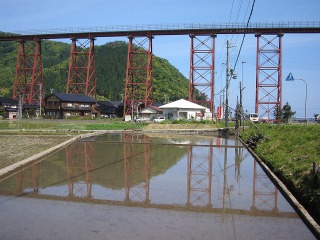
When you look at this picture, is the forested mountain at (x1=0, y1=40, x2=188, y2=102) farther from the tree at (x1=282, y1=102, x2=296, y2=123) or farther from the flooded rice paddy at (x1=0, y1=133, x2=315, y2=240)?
the flooded rice paddy at (x1=0, y1=133, x2=315, y2=240)

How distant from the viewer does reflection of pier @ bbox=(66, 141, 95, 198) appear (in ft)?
26.4

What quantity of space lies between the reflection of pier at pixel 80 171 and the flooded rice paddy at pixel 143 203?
0.02 meters

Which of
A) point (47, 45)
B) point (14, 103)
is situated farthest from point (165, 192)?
point (47, 45)

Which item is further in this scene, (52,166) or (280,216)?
(52,166)

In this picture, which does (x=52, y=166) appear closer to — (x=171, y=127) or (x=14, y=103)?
(x=171, y=127)

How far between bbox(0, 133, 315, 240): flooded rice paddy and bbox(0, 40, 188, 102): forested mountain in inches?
2412

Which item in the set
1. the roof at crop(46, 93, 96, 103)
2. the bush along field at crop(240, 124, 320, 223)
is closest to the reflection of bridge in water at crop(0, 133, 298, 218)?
the bush along field at crop(240, 124, 320, 223)

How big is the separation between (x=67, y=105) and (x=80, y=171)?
40.1 metres

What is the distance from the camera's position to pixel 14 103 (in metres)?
54.5

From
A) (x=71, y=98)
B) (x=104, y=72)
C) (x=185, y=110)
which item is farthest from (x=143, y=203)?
(x=104, y=72)

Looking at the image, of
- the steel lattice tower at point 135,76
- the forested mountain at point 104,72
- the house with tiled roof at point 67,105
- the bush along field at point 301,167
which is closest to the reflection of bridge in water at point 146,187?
the bush along field at point 301,167

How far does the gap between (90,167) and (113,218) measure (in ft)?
19.2

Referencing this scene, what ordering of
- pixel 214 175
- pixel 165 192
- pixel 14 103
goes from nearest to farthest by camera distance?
1. pixel 165 192
2. pixel 214 175
3. pixel 14 103

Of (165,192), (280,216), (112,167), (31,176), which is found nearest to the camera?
(280,216)
